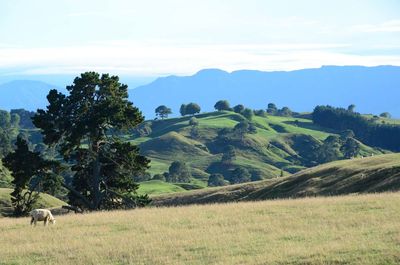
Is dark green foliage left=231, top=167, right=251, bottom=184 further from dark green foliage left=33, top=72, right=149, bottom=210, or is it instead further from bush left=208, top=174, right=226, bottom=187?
dark green foliage left=33, top=72, right=149, bottom=210

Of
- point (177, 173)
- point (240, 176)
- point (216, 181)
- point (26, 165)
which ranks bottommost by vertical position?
point (216, 181)

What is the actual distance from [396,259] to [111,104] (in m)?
32.2

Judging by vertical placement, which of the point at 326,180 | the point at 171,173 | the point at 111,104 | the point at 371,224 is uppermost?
the point at 111,104

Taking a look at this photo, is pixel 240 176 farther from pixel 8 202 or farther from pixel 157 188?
pixel 8 202

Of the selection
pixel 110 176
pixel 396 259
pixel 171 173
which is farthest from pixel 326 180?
pixel 171 173

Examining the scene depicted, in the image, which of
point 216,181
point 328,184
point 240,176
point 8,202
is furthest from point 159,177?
point 328,184

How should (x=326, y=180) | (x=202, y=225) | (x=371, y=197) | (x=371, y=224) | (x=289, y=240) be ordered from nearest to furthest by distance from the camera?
(x=289, y=240), (x=371, y=224), (x=202, y=225), (x=371, y=197), (x=326, y=180)

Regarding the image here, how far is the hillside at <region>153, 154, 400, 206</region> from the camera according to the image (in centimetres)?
4819

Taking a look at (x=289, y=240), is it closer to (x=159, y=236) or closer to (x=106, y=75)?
(x=159, y=236)

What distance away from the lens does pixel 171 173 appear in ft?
624

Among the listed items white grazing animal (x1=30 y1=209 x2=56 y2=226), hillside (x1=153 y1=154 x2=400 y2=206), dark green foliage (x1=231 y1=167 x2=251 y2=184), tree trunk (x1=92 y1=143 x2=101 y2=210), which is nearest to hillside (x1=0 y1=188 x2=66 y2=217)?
hillside (x1=153 y1=154 x2=400 y2=206)

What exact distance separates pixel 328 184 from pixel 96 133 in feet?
68.4

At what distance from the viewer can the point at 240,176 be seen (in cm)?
19638

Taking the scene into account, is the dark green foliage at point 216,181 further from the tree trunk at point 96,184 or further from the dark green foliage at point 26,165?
the dark green foliage at point 26,165
